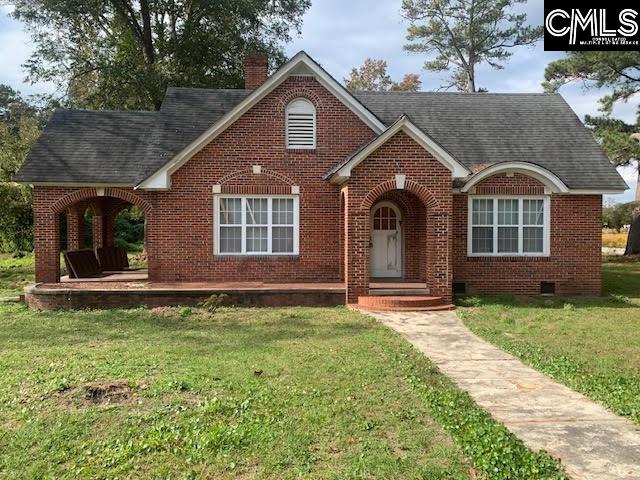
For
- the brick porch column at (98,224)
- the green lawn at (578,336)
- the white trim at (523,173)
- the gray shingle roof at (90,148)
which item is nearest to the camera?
the green lawn at (578,336)

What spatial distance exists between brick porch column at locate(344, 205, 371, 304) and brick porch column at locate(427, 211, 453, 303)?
A: 1.57 meters

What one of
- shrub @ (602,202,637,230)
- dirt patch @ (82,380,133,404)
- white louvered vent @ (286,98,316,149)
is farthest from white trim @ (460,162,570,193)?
shrub @ (602,202,637,230)

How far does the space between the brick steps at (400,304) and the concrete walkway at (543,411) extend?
3.22 metres

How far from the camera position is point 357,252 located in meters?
13.5

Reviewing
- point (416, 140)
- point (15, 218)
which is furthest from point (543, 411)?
point (15, 218)

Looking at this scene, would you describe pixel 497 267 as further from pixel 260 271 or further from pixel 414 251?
pixel 260 271

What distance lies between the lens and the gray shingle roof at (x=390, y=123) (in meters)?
15.7

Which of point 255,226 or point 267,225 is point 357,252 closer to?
point 267,225

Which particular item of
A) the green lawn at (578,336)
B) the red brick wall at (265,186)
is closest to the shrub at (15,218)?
the red brick wall at (265,186)

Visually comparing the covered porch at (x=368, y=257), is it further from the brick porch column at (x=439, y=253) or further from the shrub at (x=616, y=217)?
the shrub at (x=616, y=217)

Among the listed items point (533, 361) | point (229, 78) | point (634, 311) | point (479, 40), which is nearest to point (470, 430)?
point (533, 361)

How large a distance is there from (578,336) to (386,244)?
701 cm

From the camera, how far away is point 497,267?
15555mm

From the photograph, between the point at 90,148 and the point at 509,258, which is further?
the point at 90,148
